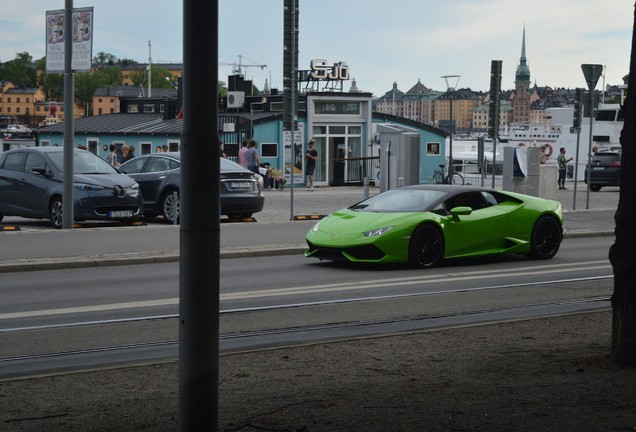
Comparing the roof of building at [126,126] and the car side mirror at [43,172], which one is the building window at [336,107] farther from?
the car side mirror at [43,172]

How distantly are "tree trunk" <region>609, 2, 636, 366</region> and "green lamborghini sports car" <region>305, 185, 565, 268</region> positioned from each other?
771 cm

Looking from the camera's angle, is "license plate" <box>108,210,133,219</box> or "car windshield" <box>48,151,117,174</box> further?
"car windshield" <box>48,151,117,174</box>

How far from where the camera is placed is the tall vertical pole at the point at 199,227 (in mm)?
5379

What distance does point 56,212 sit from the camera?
2239 cm

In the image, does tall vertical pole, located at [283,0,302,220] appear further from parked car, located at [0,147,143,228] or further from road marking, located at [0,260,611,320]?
road marking, located at [0,260,611,320]

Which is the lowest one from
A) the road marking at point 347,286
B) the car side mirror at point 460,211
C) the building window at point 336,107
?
the road marking at point 347,286

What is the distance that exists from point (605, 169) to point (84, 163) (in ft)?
91.9

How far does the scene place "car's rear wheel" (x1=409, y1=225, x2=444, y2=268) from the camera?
1598 cm

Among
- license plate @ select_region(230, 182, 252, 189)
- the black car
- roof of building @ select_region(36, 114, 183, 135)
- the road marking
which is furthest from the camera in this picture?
roof of building @ select_region(36, 114, 183, 135)

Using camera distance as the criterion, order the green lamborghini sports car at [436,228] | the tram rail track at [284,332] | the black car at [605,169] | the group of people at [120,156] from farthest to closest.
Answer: the black car at [605,169]
the group of people at [120,156]
the green lamborghini sports car at [436,228]
the tram rail track at [284,332]

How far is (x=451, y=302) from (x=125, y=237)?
8.83 meters

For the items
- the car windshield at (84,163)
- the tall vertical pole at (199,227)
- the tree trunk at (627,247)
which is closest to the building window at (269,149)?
the car windshield at (84,163)

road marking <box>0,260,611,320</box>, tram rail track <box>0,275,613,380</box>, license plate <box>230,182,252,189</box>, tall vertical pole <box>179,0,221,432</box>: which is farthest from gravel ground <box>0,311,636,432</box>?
license plate <box>230,182,252,189</box>

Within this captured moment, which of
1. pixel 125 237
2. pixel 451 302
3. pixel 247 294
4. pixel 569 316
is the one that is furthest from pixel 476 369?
pixel 125 237
